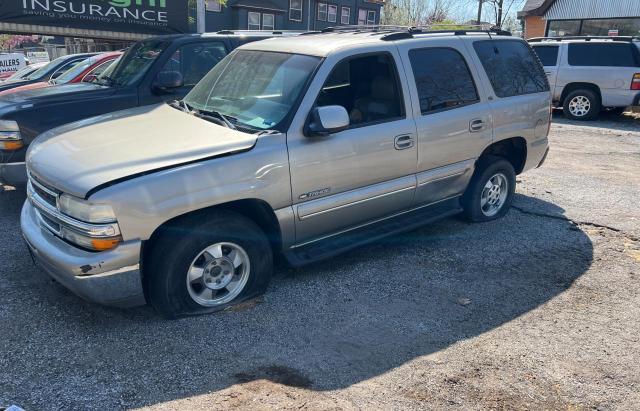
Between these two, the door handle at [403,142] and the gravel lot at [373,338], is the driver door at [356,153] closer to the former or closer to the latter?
the door handle at [403,142]

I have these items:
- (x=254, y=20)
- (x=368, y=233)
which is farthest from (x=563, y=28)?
(x=368, y=233)

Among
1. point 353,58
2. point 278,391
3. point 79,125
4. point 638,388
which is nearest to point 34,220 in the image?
point 79,125

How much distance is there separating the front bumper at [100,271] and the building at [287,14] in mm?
22068

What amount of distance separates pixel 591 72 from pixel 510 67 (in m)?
9.04

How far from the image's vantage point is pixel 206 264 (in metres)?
3.56

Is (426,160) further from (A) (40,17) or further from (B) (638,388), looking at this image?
(A) (40,17)

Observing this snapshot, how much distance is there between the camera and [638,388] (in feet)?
10.2

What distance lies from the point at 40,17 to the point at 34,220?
1046 centimetres

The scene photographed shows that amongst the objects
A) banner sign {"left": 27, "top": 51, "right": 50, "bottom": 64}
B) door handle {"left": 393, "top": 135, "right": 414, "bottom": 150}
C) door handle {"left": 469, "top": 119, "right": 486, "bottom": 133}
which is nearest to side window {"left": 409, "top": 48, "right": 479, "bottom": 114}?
door handle {"left": 469, "top": 119, "right": 486, "bottom": 133}

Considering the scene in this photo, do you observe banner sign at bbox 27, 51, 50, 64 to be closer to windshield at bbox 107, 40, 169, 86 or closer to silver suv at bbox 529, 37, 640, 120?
windshield at bbox 107, 40, 169, 86

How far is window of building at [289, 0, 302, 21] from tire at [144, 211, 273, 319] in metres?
29.8

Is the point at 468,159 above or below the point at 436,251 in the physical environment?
above

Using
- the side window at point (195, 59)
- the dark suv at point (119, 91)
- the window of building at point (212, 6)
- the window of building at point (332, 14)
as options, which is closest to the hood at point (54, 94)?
the dark suv at point (119, 91)

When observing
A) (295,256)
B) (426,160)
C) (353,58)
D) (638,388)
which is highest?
(353,58)
